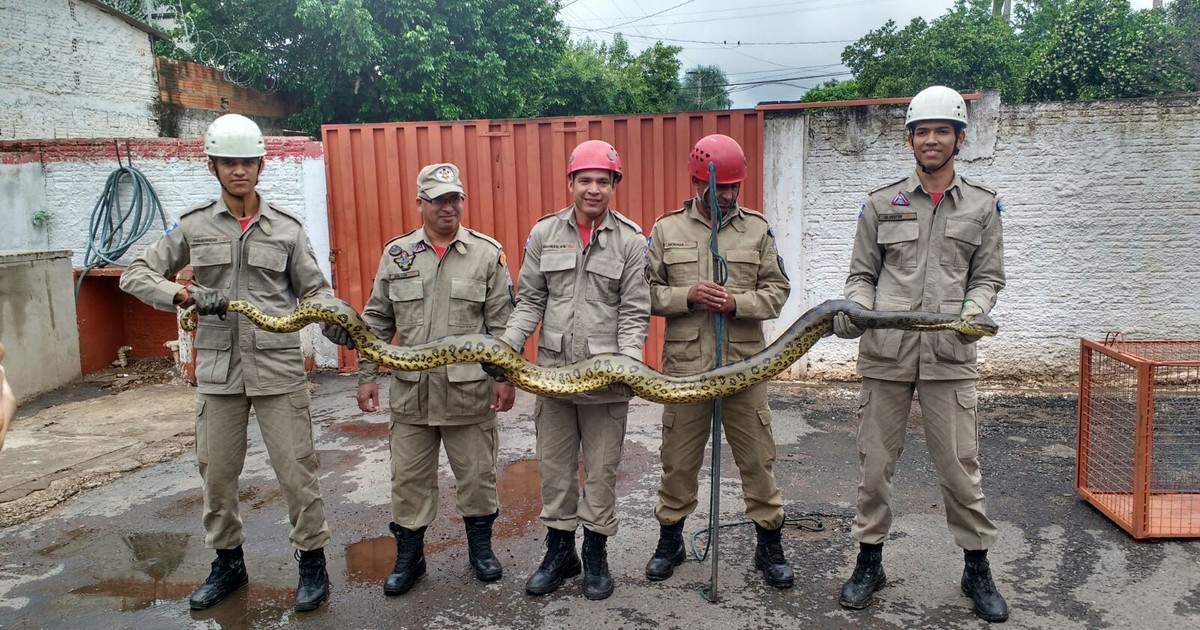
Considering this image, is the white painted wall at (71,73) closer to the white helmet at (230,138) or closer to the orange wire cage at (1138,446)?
the white helmet at (230,138)

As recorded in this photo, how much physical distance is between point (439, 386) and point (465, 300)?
0.50 metres

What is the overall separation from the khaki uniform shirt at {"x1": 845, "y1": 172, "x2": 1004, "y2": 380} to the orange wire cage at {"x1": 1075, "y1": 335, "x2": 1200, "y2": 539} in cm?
154

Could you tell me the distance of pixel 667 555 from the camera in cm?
442

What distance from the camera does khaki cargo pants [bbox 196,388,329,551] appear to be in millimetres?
4145

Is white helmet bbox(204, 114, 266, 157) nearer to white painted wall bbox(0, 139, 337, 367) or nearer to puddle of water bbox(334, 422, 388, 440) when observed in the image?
puddle of water bbox(334, 422, 388, 440)

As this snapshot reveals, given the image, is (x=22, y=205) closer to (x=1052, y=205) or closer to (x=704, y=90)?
(x=1052, y=205)

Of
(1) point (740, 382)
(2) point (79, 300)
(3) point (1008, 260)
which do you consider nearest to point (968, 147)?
(3) point (1008, 260)

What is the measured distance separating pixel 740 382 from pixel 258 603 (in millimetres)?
2878

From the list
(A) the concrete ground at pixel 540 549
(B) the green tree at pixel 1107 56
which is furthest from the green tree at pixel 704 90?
(A) the concrete ground at pixel 540 549

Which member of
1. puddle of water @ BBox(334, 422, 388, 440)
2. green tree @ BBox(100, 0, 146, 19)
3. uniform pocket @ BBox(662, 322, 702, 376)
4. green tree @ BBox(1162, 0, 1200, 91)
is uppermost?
green tree @ BBox(100, 0, 146, 19)

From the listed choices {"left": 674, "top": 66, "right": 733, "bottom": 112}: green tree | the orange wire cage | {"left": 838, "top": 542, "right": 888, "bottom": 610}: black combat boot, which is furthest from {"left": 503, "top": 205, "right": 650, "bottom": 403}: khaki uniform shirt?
{"left": 674, "top": 66, "right": 733, "bottom": 112}: green tree

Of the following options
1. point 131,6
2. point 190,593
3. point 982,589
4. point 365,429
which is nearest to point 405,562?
point 190,593

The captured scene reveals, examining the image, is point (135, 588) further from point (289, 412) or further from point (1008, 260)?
point (1008, 260)

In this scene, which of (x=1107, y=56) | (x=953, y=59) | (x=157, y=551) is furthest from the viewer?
(x=953, y=59)
